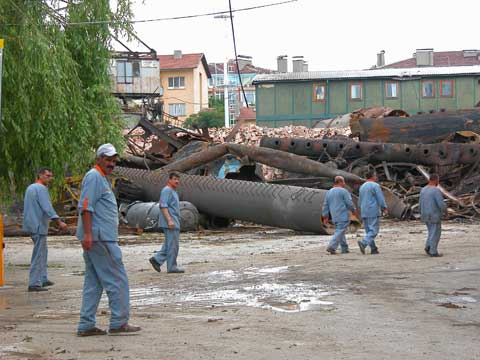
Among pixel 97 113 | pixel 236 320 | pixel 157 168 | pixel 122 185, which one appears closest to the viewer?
pixel 236 320

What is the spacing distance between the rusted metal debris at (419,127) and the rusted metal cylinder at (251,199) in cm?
799

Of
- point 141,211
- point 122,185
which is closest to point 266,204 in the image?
point 141,211

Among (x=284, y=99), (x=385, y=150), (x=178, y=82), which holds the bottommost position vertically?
(x=385, y=150)

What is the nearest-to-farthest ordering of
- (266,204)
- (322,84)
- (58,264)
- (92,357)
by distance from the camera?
(92,357) → (58,264) → (266,204) → (322,84)

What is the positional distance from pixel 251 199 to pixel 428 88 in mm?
37829

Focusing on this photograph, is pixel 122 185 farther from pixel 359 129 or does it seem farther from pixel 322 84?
pixel 322 84

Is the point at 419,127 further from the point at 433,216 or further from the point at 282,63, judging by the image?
the point at 282,63

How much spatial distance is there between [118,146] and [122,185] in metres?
11.7

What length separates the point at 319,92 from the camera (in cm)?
6212

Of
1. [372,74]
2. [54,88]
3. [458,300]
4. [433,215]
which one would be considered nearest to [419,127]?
[433,215]

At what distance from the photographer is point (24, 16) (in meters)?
15.7

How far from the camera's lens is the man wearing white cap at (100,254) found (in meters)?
9.42

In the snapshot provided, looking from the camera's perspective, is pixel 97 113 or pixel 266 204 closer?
pixel 97 113

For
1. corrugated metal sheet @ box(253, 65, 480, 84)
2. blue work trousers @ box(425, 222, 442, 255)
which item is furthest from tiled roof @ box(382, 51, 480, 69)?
blue work trousers @ box(425, 222, 442, 255)
